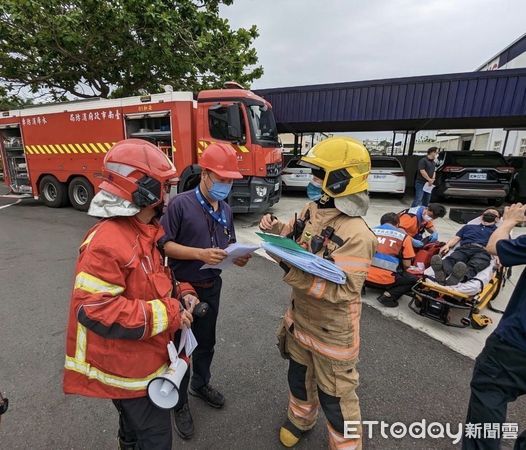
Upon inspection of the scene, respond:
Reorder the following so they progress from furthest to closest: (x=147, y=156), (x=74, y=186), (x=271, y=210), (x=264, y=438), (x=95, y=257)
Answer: (x=271, y=210) < (x=74, y=186) < (x=264, y=438) < (x=147, y=156) < (x=95, y=257)

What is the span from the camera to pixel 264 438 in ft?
6.61

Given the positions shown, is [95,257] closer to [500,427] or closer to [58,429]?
[58,429]

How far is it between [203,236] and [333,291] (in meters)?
0.94

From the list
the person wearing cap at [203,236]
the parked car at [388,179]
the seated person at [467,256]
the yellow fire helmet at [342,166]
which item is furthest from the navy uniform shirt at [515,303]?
the parked car at [388,179]

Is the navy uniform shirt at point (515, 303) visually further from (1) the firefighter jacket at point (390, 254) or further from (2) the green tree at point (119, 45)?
(2) the green tree at point (119, 45)

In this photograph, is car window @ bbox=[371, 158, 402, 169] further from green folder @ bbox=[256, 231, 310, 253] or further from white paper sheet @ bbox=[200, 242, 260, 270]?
green folder @ bbox=[256, 231, 310, 253]

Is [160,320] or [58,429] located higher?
[160,320]

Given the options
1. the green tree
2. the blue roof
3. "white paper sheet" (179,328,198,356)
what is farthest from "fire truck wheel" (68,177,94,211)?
"white paper sheet" (179,328,198,356)

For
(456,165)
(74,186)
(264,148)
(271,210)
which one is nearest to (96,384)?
(264,148)

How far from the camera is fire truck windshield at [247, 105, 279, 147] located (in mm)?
6889

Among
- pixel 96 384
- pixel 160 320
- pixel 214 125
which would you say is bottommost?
pixel 96 384

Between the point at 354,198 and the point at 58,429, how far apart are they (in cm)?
241

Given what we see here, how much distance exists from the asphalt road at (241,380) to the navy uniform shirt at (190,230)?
3.40ft

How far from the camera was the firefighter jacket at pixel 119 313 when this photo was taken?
113 centimetres
